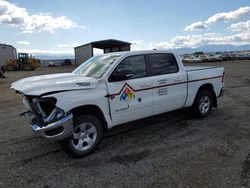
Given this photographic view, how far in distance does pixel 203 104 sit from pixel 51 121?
175 inches

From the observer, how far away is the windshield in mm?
5086

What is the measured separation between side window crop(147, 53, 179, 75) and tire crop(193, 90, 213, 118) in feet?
3.94

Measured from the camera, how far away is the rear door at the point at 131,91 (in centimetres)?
491

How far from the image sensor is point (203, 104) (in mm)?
6984

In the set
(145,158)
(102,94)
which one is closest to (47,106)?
(102,94)

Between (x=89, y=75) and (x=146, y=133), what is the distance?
1.95 metres

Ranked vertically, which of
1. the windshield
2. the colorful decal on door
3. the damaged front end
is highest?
the windshield

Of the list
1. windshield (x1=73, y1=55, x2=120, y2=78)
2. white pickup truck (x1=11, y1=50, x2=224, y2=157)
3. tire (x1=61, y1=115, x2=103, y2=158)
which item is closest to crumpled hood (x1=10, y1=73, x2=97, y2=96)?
white pickup truck (x1=11, y1=50, x2=224, y2=157)

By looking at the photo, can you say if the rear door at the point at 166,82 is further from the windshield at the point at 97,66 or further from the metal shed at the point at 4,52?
the metal shed at the point at 4,52

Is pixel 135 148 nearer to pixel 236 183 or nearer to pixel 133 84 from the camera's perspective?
pixel 133 84

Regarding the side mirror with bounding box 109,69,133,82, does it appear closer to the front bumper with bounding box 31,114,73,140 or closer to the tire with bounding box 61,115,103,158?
the tire with bounding box 61,115,103,158

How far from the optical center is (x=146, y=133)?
5883mm

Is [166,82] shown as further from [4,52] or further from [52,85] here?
Result: [4,52]

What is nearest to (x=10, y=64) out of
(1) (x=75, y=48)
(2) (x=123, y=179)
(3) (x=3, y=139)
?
(1) (x=75, y=48)
